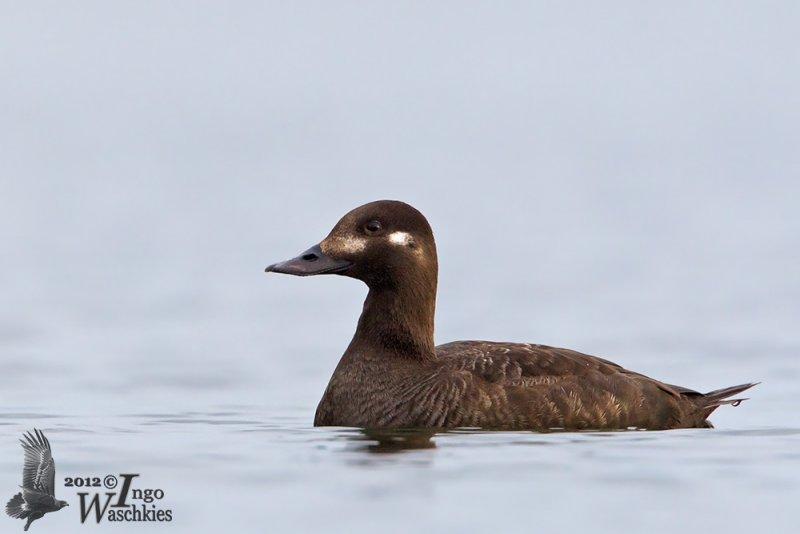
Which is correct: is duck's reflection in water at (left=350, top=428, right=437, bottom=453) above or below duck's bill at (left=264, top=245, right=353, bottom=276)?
below

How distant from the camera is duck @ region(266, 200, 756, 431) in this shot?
1346cm

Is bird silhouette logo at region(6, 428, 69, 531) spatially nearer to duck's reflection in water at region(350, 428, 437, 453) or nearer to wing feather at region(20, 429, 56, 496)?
wing feather at region(20, 429, 56, 496)

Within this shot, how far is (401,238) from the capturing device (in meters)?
14.1

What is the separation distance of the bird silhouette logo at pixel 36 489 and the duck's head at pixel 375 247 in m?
2.48

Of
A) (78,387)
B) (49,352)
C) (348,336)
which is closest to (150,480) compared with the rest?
(78,387)

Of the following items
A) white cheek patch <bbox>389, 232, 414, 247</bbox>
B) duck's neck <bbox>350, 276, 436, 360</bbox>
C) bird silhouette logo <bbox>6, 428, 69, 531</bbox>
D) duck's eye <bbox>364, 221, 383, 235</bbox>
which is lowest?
bird silhouette logo <bbox>6, 428, 69, 531</bbox>

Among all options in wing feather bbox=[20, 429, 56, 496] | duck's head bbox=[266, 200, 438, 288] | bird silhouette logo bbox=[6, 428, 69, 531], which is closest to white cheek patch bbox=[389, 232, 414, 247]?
duck's head bbox=[266, 200, 438, 288]

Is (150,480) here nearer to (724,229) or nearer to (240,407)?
(240,407)

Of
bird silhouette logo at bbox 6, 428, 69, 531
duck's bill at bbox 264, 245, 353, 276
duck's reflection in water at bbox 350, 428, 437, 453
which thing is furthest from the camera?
duck's bill at bbox 264, 245, 353, 276

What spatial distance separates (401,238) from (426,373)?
973 mm

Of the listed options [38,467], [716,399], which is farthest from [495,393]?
[38,467]

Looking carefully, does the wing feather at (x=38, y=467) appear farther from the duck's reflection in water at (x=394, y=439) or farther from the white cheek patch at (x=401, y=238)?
the white cheek patch at (x=401, y=238)

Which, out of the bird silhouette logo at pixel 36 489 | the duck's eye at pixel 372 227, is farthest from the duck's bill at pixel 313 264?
the bird silhouette logo at pixel 36 489

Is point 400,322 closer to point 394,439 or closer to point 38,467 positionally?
point 394,439
